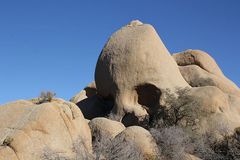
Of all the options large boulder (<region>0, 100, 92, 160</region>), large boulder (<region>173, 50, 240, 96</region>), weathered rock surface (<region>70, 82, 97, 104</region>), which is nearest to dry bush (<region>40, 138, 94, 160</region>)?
large boulder (<region>0, 100, 92, 160</region>)

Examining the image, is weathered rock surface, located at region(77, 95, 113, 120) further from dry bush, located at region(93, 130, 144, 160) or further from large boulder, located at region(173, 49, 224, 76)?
dry bush, located at region(93, 130, 144, 160)

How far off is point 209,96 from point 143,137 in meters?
6.31

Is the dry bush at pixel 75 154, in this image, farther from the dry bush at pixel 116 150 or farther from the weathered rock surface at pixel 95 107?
the weathered rock surface at pixel 95 107

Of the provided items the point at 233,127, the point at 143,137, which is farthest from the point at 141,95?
the point at 143,137

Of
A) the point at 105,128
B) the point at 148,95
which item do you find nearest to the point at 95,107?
the point at 148,95

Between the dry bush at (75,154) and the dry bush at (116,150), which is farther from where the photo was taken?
the dry bush at (116,150)

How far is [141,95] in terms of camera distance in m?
27.8

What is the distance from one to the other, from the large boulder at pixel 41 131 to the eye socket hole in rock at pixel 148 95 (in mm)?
8997

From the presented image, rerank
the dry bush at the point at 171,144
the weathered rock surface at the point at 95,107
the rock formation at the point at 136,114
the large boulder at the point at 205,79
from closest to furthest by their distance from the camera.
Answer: the rock formation at the point at 136,114
the dry bush at the point at 171,144
the weathered rock surface at the point at 95,107
the large boulder at the point at 205,79

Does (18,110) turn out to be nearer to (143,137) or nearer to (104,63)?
(143,137)

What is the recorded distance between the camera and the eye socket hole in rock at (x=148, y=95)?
27.1 metres

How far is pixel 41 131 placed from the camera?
16969 millimetres

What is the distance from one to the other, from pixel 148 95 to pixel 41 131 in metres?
11.6

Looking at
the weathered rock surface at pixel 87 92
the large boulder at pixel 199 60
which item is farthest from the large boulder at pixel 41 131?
the weathered rock surface at pixel 87 92
